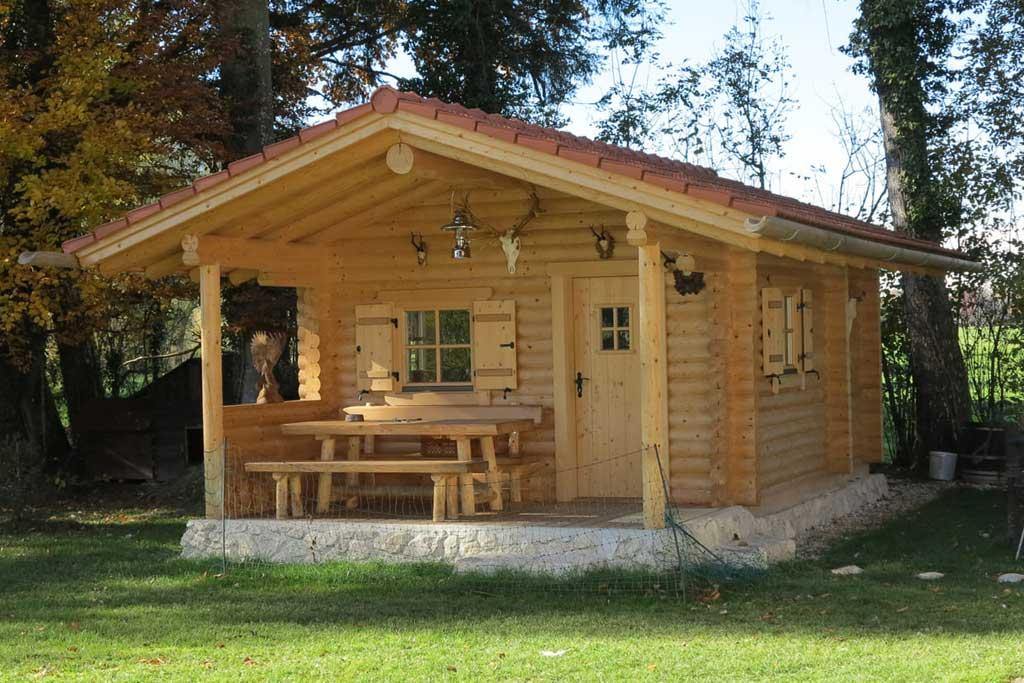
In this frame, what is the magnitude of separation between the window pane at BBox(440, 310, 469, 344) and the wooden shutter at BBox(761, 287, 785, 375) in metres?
2.77

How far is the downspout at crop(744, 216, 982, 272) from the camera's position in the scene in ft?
29.9

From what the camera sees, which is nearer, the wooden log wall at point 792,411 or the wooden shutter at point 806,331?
the wooden log wall at point 792,411

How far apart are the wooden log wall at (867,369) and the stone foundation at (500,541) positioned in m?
4.37

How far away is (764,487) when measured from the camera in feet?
40.0

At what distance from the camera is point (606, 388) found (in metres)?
12.4

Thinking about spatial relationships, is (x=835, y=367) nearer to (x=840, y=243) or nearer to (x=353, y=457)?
(x=840, y=243)

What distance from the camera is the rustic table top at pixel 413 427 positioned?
36.9 ft

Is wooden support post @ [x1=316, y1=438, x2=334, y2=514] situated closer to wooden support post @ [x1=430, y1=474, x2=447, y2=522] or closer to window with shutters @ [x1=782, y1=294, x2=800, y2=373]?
wooden support post @ [x1=430, y1=474, x2=447, y2=522]

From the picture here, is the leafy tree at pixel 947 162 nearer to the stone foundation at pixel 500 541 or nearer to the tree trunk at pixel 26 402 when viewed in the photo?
the stone foundation at pixel 500 541

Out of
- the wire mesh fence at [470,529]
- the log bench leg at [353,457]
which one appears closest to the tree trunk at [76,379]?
the wire mesh fence at [470,529]

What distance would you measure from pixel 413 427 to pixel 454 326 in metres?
1.62

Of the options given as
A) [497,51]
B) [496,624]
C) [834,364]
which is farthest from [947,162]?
[496,624]

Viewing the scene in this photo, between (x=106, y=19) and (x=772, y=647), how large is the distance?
1166cm

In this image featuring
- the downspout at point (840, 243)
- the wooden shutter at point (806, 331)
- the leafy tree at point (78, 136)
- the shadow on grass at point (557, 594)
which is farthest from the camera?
the leafy tree at point (78, 136)
